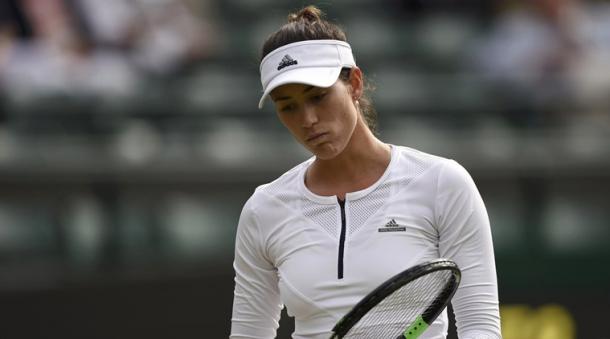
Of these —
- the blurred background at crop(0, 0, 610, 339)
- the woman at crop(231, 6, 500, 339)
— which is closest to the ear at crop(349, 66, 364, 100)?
the woman at crop(231, 6, 500, 339)

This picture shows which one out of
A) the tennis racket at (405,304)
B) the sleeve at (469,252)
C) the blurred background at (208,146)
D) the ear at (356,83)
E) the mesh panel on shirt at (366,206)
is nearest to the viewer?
the tennis racket at (405,304)

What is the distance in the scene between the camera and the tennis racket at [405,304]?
2.33 meters

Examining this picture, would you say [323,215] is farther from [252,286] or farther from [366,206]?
[252,286]

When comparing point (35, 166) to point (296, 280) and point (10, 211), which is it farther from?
point (296, 280)

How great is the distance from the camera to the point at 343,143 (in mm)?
2621

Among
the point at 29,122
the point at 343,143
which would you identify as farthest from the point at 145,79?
the point at 343,143

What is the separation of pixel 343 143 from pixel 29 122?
432 centimetres

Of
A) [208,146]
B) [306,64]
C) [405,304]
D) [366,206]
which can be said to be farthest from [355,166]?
Answer: [208,146]

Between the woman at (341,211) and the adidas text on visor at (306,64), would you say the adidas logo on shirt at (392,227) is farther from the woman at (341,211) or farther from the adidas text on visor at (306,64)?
the adidas text on visor at (306,64)

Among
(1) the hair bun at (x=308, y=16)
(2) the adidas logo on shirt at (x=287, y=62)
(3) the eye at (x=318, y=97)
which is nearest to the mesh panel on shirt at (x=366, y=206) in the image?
(3) the eye at (x=318, y=97)

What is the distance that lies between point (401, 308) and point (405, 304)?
0.01m

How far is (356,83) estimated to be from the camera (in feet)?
9.01

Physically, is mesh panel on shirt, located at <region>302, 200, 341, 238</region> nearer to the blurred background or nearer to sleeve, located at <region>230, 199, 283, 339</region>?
sleeve, located at <region>230, 199, 283, 339</region>

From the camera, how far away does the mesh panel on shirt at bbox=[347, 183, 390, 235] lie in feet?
8.54
